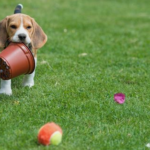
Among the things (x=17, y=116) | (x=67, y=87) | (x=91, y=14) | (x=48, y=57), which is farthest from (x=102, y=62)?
(x=91, y=14)

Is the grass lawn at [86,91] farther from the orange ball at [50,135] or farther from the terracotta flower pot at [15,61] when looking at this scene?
the terracotta flower pot at [15,61]

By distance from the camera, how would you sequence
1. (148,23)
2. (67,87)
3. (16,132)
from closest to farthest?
(16,132)
(67,87)
(148,23)

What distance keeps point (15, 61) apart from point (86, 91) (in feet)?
3.84

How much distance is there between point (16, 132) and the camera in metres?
3.98

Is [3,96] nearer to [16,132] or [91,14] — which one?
[16,132]

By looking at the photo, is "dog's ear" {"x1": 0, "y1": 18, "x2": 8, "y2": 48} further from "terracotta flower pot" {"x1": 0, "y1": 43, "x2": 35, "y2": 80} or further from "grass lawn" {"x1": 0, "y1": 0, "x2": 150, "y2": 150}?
"grass lawn" {"x1": 0, "y1": 0, "x2": 150, "y2": 150}

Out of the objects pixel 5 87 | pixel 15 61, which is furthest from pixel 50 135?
pixel 5 87

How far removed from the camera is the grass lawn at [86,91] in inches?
157

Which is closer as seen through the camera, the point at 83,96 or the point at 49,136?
the point at 49,136

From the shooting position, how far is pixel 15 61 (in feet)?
15.4

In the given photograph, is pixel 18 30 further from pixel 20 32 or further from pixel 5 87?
pixel 5 87

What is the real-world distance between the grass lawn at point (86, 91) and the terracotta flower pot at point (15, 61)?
390 millimetres

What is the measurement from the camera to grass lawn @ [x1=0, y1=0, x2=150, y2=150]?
13.1 ft

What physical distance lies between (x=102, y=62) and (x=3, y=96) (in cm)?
234
